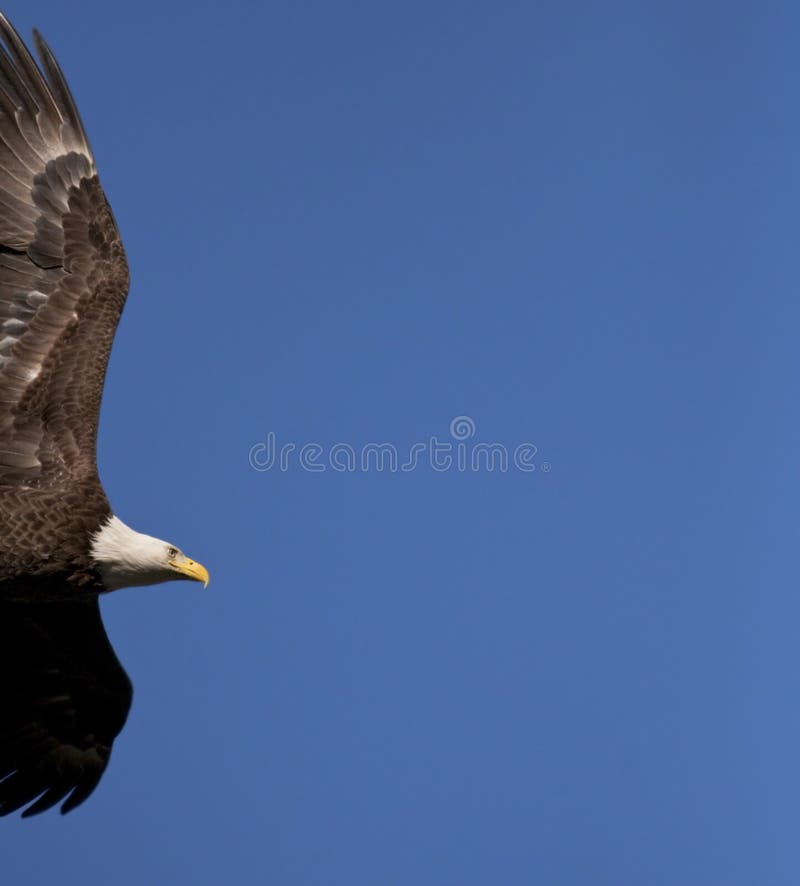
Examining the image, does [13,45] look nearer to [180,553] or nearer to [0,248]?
[0,248]

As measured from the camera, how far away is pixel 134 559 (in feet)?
34.6

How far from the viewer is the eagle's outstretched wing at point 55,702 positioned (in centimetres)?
1173

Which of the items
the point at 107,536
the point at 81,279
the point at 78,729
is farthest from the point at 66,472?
the point at 78,729

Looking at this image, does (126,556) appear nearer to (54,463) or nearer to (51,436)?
(54,463)

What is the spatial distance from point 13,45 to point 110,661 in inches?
182

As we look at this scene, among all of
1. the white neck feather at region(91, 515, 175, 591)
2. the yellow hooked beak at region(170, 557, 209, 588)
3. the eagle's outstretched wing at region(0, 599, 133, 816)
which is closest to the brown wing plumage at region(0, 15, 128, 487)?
the white neck feather at region(91, 515, 175, 591)

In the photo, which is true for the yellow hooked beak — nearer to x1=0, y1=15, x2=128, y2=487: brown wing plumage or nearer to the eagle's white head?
the eagle's white head

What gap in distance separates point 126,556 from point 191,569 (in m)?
0.48

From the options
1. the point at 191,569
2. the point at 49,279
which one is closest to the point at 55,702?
the point at 191,569

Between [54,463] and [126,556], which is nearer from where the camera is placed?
[126,556]

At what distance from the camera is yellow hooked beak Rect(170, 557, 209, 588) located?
10719mm

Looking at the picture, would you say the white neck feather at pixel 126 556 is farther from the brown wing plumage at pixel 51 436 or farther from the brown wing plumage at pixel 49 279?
the brown wing plumage at pixel 49 279

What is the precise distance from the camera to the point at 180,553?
10.8 meters

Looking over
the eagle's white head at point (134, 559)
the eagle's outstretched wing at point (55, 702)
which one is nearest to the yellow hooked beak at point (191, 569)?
the eagle's white head at point (134, 559)
